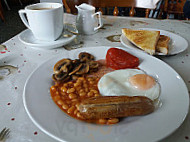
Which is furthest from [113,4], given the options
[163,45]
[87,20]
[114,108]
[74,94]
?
[114,108]

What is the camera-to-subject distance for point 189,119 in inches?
23.5

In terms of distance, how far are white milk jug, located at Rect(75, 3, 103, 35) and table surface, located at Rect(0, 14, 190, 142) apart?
2.1 inches

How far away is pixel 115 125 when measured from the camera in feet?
1.79

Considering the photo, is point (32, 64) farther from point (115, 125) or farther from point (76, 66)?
point (115, 125)

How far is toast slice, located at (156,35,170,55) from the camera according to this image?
979 millimetres

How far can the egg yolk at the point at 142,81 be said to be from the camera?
754 mm

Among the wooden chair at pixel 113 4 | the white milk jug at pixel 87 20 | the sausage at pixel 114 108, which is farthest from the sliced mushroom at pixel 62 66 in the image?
the wooden chair at pixel 113 4

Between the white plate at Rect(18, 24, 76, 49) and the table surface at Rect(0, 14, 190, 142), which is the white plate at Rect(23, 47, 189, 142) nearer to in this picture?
the table surface at Rect(0, 14, 190, 142)

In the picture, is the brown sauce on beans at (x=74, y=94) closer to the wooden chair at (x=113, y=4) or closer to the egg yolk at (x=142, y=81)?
the egg yolk at (x=142, y=81)

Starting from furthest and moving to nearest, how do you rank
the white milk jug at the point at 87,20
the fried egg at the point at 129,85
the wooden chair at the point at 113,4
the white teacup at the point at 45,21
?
1. the wooden chair at the point at 113,4
2. the white milk jug at the point at 87,20
3. the white teacup at the point at 45,21
4. the fried egg at the point at 129,85

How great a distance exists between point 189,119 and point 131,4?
1585 mm

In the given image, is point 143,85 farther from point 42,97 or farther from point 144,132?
point 42,97

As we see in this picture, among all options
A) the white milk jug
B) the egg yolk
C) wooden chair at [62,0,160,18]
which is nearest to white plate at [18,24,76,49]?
the white milk jug

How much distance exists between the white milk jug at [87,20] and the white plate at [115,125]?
658 millimetres
